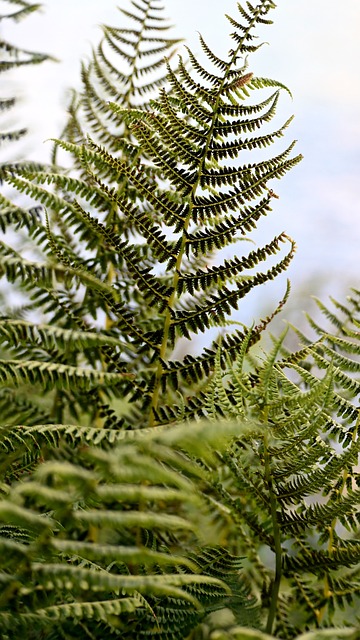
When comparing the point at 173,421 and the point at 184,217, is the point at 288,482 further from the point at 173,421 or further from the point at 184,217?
the point at 184,217

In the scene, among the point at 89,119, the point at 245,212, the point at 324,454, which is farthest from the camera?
the point at 89,119

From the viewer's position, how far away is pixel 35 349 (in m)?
0.74

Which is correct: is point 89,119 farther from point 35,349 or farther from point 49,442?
point 49,442

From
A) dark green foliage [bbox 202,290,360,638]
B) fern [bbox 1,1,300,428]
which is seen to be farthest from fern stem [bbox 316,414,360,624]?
Result: fern [bbox 1,1,300,428]

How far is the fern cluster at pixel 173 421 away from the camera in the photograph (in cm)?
35

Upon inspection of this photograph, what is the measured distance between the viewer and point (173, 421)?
1.94 feet

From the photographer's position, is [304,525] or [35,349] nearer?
[304,525]

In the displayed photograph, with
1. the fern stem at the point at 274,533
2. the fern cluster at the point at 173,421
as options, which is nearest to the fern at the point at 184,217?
the fern cluster at the point at 173,421

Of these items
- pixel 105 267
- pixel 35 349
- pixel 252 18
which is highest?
pixel 252 18

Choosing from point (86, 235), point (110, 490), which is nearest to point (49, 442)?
point (110, 490)

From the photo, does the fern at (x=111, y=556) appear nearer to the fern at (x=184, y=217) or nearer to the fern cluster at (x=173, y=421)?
the fern cluster at (x=173, y=421)

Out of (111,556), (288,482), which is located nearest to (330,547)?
(288,482)

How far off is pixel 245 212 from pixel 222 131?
0.31 ft

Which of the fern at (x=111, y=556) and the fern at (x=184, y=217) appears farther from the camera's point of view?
the fern at (x=184, y=217)
